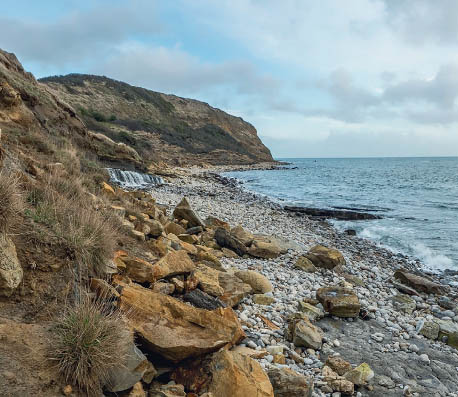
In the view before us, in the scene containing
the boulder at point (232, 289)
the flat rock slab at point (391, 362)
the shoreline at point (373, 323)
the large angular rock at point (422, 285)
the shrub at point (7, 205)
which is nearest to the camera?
the shrub at point (7, 205)

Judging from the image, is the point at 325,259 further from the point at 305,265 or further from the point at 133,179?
the point at 133,179

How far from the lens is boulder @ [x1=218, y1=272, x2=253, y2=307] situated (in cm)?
528

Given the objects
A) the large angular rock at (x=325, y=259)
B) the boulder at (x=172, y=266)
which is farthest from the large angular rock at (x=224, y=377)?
the large angular rock at (x=325, y=259)

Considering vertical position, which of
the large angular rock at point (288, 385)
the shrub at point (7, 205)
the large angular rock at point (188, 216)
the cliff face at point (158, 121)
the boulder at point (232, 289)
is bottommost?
the large angular rock at point (288, 385)

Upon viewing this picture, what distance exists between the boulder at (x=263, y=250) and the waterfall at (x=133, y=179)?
14759 mm

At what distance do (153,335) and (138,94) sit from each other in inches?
2901

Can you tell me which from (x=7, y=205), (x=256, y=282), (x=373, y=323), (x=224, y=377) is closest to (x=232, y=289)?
(x=256, y=282)

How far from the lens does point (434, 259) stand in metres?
12.3

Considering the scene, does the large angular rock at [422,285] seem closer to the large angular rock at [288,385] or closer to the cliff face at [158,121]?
the large angular rock at [288,385]

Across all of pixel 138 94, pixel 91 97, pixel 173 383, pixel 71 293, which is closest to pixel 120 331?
pixel 173 383

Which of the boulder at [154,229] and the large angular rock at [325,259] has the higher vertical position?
the boulder at [154,229]

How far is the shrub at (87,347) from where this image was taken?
240 cm

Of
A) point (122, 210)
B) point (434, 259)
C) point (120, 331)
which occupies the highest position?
point (122, 210)

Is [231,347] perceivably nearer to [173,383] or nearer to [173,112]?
[173,383]
